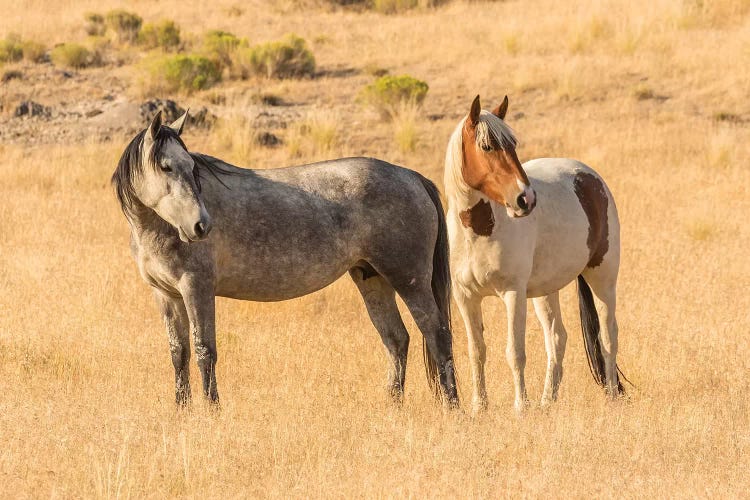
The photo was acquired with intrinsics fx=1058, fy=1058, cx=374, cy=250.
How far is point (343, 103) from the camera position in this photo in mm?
20688

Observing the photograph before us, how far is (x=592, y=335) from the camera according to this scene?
303 inches

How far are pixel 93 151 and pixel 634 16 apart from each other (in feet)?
46.5

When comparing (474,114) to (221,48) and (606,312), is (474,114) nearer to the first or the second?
(606,312)

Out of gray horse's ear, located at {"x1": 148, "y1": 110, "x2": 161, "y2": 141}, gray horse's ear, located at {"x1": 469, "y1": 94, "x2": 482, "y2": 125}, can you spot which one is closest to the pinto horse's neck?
gray horse's ear, located at {"x1": 469, "y1": 94, "x2": 482, "y2": 125}

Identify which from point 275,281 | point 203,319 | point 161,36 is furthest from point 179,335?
point 161,36

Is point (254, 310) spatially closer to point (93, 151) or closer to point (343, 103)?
point (93, 151)

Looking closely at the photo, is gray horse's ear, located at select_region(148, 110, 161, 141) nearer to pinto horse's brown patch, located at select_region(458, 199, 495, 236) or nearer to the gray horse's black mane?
the gray horse's black mane

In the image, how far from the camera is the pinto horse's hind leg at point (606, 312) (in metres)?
7.57

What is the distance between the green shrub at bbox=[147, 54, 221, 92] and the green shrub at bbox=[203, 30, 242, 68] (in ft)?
4.85

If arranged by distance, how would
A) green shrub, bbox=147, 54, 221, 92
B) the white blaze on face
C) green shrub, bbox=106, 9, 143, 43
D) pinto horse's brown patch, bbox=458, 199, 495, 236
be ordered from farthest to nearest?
green shrub, bbox=106, 9, 143, 43, green shrub, bbox=147, 54, 221, 92, pinto horse's brown patch, bbox=458, 199, 495, 236, the white blaze on face

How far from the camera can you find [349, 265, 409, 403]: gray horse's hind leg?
7242mm

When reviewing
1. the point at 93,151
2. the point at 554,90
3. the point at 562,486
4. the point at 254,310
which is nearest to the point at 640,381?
the point at 562,486

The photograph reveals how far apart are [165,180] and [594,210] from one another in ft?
10.0

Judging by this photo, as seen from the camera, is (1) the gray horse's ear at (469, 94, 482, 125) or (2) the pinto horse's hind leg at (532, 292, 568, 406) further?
(2) the pinto horse's hind leg at (532, 292, 568, 406)
